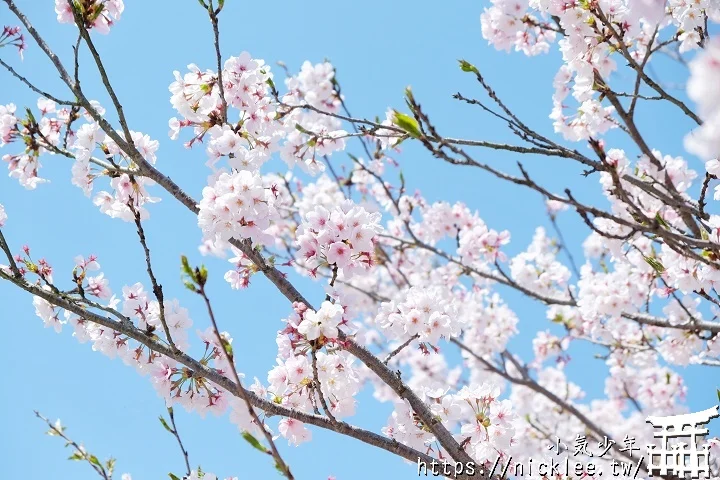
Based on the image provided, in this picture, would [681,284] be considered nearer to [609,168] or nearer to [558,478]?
[558,478]

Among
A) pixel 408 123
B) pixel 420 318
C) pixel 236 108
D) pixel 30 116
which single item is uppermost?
pixel 236 108

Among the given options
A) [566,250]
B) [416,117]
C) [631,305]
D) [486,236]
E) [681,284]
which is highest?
[566,250]

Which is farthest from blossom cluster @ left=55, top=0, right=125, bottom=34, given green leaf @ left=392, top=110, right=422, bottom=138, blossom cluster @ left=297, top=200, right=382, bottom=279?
green leaf @ left=392, top=110, right=422, bottom=138

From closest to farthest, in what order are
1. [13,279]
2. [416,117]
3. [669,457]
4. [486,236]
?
[416,117] → [13,279] → [669,457] → [486,236]

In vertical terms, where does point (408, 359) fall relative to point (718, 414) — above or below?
above

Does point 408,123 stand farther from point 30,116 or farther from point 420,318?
point 30,116

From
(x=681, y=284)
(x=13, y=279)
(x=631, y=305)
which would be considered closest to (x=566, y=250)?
(x=631, y=305)

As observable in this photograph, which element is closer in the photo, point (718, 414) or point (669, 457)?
point (718, 414)

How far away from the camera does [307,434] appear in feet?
10.9

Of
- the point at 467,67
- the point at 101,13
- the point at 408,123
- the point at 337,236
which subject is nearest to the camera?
the point at 408,123

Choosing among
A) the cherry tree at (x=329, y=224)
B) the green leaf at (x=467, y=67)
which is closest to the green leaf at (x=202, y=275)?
the cherry tree at (x=329, y=224)

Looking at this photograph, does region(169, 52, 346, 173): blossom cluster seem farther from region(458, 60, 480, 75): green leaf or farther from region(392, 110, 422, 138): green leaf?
region(392, 110, 422, 138): green leaf

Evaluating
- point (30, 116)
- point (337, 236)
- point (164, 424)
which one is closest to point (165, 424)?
point (164, 424)

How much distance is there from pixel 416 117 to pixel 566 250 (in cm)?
564
